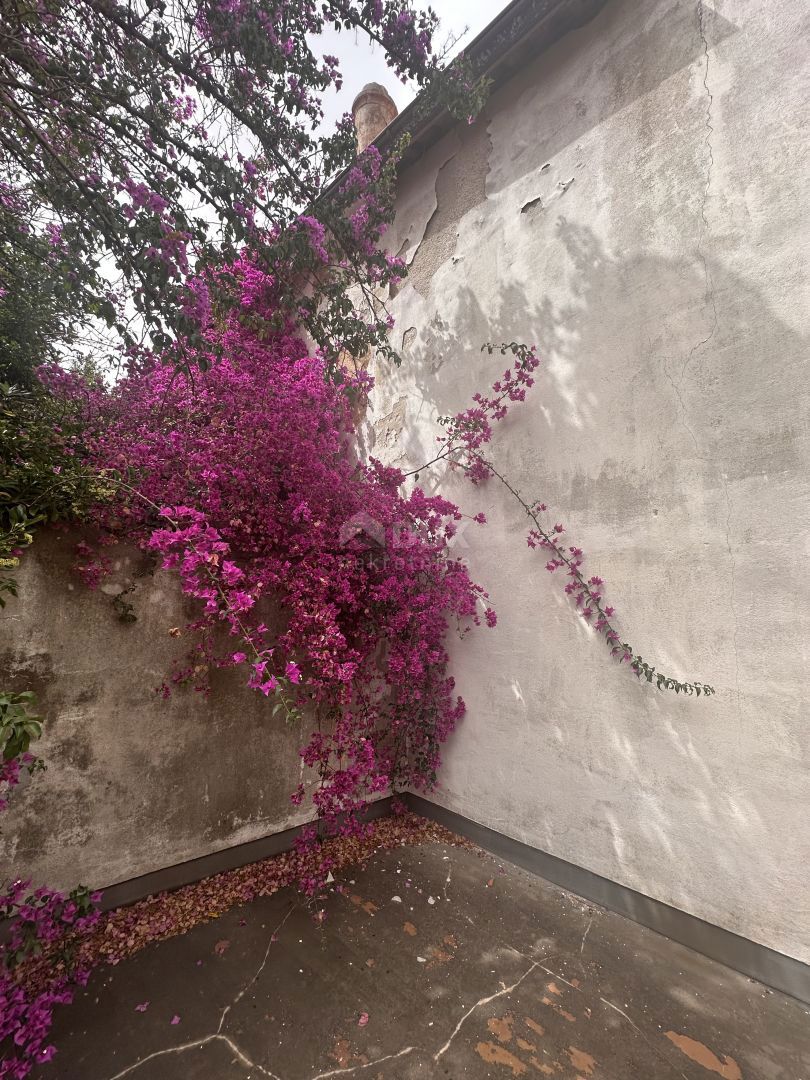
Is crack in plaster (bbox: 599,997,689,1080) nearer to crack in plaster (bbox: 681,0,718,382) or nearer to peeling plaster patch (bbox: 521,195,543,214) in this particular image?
crack in plaster (bbox: 681,0,718,382)

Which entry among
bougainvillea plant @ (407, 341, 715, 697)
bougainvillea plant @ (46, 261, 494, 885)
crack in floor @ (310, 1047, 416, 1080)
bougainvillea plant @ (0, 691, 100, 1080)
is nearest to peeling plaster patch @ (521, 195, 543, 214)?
bougainvillea plant @ (407, 341, 715, 697)

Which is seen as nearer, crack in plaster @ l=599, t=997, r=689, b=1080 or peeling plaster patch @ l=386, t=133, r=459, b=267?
crack in plaster @ l=599, t=997, r=689, b=1080

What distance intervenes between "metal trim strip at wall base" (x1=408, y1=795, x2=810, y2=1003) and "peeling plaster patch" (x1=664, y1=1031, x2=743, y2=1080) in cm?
49

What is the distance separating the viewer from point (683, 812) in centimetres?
225

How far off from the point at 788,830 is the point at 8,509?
12.2ft

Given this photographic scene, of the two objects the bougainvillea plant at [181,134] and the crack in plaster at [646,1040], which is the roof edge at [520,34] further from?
the crack in plaster at [646,1040]

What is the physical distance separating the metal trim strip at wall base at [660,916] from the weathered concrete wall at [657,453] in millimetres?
63

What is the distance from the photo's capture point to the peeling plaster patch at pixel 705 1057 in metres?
1.62

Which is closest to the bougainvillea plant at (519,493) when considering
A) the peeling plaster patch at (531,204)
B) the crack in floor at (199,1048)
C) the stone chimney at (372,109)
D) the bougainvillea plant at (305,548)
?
the bougainvillea plant at (305,548)

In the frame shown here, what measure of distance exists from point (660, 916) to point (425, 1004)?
49.5 inches

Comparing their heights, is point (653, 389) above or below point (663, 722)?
above

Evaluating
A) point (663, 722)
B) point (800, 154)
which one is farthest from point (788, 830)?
point (800, 154)

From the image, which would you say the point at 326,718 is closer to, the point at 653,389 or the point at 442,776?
the point at 442,776

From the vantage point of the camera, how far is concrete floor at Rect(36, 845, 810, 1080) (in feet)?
5.36
